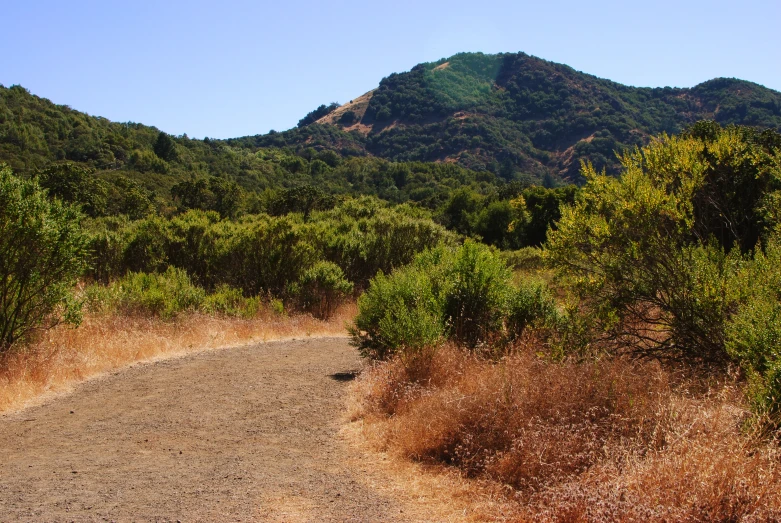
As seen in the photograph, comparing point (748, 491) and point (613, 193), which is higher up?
point (613, 193)

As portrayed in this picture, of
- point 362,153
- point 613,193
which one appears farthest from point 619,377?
point 362,153

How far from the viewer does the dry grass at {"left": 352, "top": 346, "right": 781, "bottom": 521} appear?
408 cm

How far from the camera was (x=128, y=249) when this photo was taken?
21109 millimetres

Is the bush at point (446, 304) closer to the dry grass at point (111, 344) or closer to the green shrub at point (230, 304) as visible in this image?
the dry grass at point (111, 344)

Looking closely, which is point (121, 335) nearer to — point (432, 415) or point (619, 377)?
point (432, 415)

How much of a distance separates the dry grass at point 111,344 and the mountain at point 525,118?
330 ft

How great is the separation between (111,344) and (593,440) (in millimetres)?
9904

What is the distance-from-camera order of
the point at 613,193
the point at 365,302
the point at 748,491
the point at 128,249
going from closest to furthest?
the point at 748,491
the point at 613,193
the point at 365,302
the point at 128,249

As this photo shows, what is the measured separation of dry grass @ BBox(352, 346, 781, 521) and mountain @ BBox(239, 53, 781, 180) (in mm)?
107124

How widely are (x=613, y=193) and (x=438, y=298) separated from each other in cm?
322

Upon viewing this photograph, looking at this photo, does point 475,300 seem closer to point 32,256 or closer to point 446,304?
point 446,304

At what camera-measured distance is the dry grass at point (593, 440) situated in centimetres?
408

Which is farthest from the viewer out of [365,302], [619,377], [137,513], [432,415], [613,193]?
[365,302]

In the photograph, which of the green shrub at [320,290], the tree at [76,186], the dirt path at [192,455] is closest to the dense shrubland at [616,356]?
the dirt path at [192,455]
